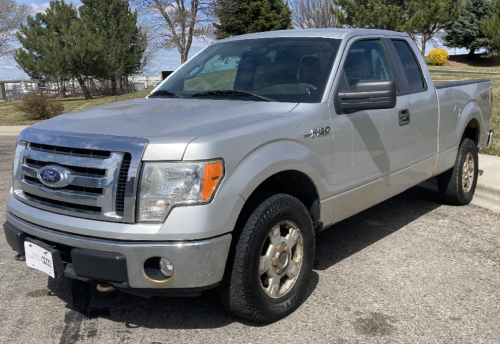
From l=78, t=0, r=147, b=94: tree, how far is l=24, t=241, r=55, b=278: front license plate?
35496 millimetres

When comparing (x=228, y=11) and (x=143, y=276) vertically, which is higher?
(x=228, y=11)

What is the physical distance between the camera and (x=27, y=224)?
3396 mm

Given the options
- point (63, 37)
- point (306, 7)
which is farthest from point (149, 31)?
point (306, 7)

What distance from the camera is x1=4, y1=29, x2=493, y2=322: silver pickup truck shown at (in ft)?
9.76

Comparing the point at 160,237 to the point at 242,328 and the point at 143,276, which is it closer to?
the point at 143,276

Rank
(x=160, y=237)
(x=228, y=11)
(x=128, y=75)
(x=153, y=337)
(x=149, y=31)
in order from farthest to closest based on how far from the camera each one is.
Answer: (x=128, y=75)
(x=149, y=31)
(x=228, y=11)
(x=153, y=337)
(x=160, y=237)

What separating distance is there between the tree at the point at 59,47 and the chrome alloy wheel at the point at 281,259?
3327 centimetres

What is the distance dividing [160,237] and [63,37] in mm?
36331

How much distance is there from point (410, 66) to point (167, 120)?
9.41 feet

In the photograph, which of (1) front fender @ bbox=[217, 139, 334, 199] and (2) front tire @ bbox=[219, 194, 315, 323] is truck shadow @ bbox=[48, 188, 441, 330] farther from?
(1) front fender @ bbox=[217, 139, 334, 199]

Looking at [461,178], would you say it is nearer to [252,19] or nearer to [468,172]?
[468,172]

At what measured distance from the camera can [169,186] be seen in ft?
9.75

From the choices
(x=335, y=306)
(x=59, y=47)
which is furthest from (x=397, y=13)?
(x=335, y=306)

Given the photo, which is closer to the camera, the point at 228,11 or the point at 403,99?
the point at 403,99
